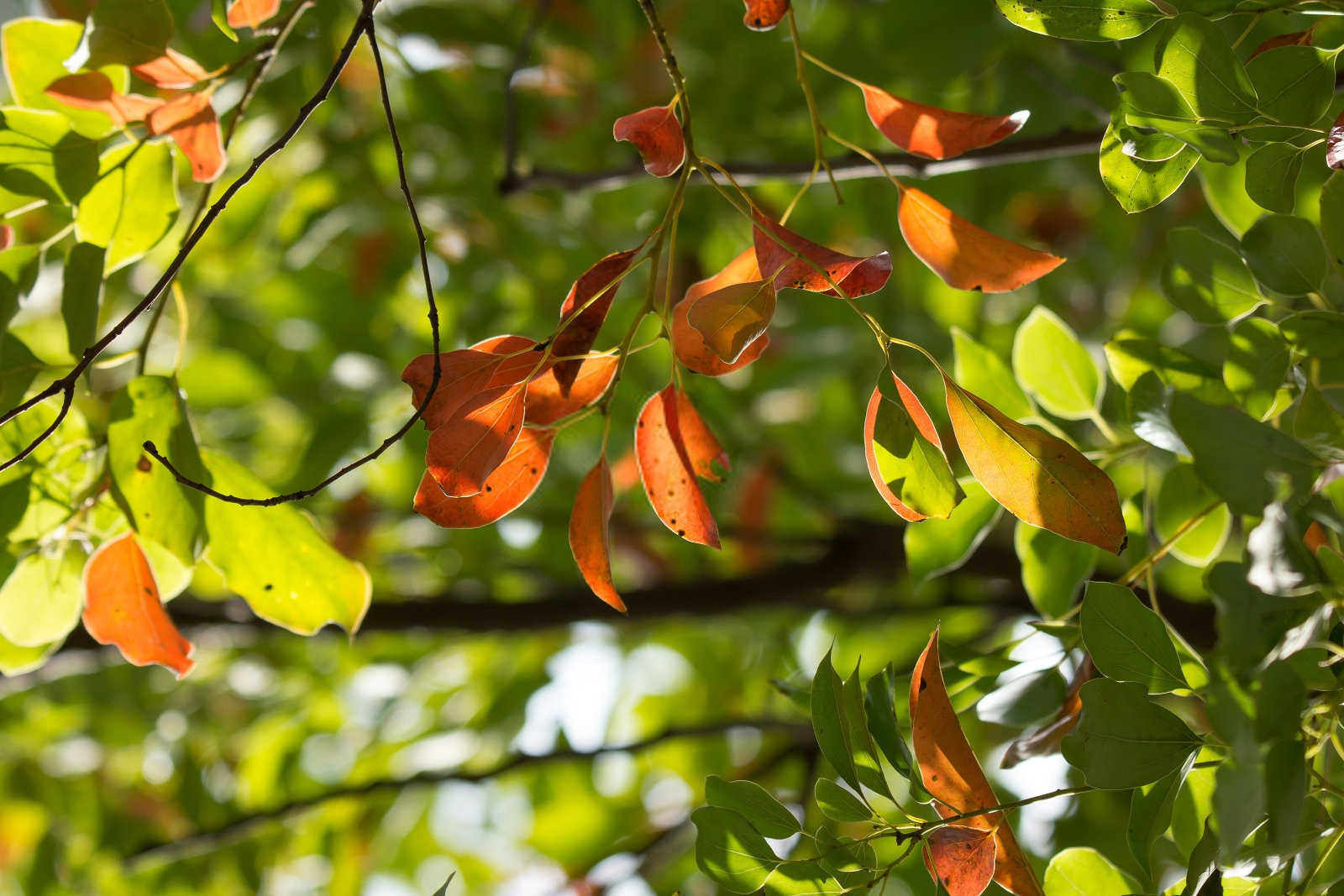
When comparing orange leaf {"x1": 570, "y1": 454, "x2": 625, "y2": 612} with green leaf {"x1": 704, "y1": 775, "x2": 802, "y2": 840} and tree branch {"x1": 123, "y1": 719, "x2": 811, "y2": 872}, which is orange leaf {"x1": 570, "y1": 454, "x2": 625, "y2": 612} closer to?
green leaf {"x1": 704, "y1": 775, "x2": 802, "y2": 840}

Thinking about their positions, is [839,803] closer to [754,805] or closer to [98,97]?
[754,805]

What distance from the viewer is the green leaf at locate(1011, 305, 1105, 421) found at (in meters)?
0.64

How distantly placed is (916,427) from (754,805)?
0.18m

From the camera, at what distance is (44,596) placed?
563 millimetres

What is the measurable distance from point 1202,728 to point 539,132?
106cm

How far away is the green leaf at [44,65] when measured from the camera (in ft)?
1.85

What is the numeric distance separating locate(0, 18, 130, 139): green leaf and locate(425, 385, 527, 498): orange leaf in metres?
0.32

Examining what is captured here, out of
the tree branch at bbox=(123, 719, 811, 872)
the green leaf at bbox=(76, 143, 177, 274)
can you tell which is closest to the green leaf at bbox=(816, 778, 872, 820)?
the green leaf at bbox=(76, 143, 177, 274)

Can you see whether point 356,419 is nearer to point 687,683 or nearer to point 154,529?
point 154,529

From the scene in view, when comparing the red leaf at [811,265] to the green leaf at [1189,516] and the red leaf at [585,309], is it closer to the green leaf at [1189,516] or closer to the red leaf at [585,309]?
the red leaf at [585,309]

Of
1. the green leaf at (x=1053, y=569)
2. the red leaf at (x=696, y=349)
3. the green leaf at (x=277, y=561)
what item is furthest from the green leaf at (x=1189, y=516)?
the green leaf at (x=277, y=561)

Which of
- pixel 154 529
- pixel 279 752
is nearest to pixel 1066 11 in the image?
pixel 154 529

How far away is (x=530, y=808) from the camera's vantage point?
1485mm

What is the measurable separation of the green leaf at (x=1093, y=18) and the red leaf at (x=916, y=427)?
0.15 metres
